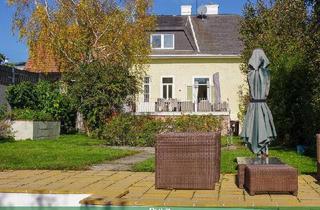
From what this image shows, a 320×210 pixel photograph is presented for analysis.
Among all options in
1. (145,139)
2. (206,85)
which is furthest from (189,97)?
(145,139)

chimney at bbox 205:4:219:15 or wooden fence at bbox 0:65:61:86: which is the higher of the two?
chimney at bbox 205:4:219:15

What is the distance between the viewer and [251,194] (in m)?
7.37

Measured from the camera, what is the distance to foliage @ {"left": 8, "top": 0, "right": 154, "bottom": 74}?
1078 inches

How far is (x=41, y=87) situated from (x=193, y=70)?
11843mm

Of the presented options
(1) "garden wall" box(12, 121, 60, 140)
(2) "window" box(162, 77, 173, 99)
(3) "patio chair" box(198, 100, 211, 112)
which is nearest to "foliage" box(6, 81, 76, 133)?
(1) "garden wall" box(12, 121, 60, 140)

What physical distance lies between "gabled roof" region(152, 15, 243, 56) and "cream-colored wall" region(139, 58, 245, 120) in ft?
1.76

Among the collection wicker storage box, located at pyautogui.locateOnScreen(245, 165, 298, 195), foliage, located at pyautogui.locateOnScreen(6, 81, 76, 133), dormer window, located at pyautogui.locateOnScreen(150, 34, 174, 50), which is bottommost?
wicker storage box, located at pyautogui.locateOnScreen(245, 165, 298, 195)

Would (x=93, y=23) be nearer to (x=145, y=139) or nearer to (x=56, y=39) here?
(x=56, y=39)

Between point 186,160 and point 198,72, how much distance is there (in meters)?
26.3

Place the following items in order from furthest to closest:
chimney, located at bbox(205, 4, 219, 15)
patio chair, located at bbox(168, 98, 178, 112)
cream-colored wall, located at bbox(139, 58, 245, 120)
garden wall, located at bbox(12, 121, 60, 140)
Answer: chimney, located at bbox(205, 4, 219, 15) < cream-colored wall, located at bbox(139, 58, 245, 120) < patio chair, located at bbox(168, 98, 178, 112) < garden wall, located at bbox(12, 121, 60, 140)

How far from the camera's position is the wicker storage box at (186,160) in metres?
7.75

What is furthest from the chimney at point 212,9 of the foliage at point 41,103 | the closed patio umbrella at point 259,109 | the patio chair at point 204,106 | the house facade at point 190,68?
the closed patio umbrella at point 259,109

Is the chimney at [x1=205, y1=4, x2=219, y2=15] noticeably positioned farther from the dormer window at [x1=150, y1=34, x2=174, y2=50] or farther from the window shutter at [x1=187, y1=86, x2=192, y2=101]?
the window shutter at [x1=187, y1=86, x2=192, y2=101]

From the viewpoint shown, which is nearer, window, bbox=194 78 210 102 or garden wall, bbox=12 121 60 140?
garden wall, bbox=12 121 60 140
